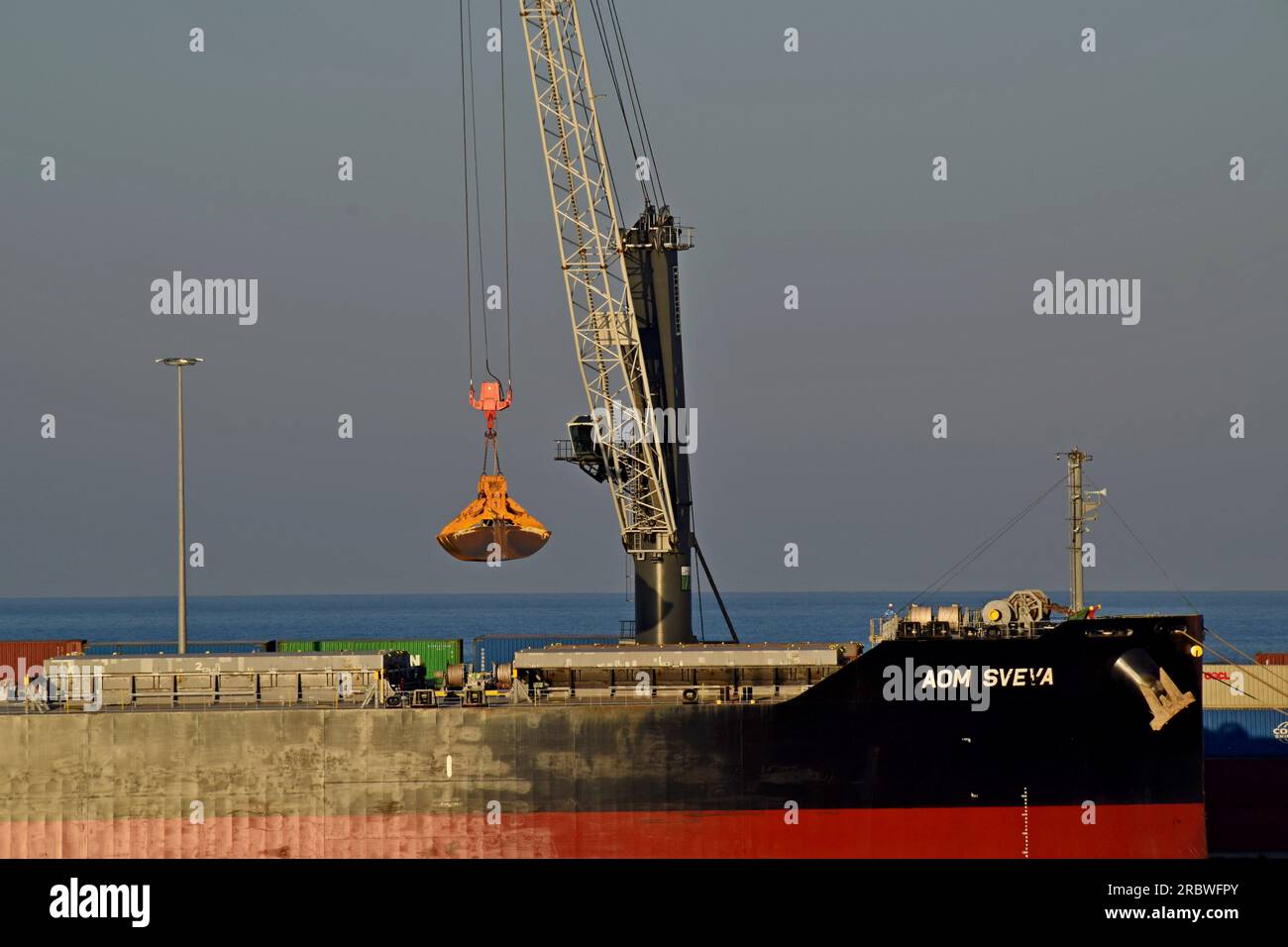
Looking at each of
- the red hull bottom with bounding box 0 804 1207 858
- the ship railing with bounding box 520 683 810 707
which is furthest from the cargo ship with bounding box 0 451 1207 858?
the ship railing with bounding box 520 683 810 707

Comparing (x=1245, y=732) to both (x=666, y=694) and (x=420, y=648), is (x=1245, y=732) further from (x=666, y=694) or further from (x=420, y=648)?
(x=420, y=648)

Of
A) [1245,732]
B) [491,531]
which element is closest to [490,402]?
[491,531]

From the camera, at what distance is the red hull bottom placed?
50.7 meters

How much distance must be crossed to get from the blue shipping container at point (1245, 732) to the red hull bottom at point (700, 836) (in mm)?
14695

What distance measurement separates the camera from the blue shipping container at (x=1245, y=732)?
64375mm

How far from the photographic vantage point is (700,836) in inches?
2010

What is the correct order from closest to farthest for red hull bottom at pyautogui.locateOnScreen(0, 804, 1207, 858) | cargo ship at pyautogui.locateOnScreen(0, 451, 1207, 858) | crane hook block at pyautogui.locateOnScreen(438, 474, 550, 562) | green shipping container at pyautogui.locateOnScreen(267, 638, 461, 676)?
red hull bottom at pyautogui.locateOnScreen(0, 804, 1207, 858) < cargo ship at pyautogui.locateOnScreen(0, 451, 1207, 858) < crane hook block at pyautogui.locateOnScreen(438, 474, 550, 562) < green shipping container at pyautogui.locateOnScreen(267, 638, 461, 676)

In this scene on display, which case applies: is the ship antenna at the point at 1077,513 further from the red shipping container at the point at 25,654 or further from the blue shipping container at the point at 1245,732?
the red shipping container at the point at 25,654

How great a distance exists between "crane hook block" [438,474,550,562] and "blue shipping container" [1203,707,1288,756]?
29.9 m

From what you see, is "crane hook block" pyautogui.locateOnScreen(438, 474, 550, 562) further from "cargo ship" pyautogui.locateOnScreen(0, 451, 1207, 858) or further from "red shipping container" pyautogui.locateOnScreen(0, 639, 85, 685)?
"red shipping container" pyautogui.locateOnScreen(0, 639, 85, 685)
